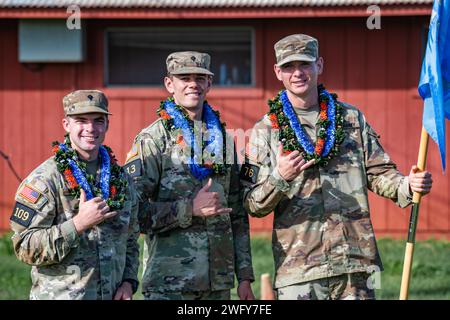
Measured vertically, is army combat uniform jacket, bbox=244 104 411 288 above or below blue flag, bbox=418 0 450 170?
below

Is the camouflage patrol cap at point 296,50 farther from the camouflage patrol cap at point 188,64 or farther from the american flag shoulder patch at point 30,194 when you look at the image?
the american flag shoulder patch at point 30,194

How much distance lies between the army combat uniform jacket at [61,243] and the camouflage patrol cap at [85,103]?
305mm

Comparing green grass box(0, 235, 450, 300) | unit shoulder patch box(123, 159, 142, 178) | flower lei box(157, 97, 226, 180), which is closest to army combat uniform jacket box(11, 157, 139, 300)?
unit shoulder patch box(123, 159, 142, 178)

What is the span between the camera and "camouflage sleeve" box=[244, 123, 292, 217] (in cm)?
562

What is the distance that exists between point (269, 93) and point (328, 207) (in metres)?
6.47

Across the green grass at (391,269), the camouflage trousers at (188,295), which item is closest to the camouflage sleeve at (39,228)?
the camouflage trousers at (188,295)

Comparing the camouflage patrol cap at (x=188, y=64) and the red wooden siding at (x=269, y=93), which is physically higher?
the red wooden siding at (x=269, y=93)

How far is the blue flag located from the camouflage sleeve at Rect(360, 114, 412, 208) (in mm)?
283

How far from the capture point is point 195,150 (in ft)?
19.6

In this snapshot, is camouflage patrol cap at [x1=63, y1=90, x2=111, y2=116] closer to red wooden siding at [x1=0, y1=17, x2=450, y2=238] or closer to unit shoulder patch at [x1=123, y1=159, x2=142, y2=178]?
unit shoulder patch at [x1=123, y1=159, x2=142, y2=178]

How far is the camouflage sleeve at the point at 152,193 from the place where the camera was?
19.0 ft

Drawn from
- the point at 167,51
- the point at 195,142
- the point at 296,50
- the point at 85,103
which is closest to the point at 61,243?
the point at 85,103

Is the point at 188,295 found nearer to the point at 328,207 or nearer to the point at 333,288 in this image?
the point at 333,288

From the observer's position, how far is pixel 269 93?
12.1 metres
